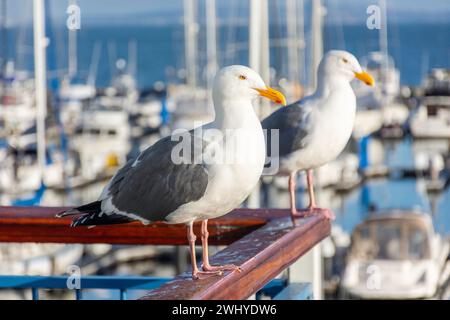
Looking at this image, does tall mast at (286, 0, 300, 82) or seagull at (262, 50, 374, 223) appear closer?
seagull at (262, 50, 374, 223)

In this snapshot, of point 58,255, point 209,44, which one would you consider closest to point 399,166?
point 209,44


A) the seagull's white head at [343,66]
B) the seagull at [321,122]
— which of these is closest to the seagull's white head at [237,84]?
the seagull at [321,122]

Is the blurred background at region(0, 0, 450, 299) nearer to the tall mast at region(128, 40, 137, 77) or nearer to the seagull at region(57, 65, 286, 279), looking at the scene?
the seagull at region(57, 65, 286, 279)

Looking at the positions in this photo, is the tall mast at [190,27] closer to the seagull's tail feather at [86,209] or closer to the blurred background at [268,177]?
the blurred background at [268,177]

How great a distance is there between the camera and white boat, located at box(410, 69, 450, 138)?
3616 cm

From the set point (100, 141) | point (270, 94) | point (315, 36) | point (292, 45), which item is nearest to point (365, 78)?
point (270, 94)

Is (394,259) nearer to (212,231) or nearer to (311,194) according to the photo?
(311,194)

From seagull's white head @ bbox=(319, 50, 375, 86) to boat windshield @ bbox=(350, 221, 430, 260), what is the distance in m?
11.5

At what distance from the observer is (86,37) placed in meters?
132

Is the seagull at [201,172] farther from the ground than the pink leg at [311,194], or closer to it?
farther from the ground

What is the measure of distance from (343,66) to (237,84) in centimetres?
170

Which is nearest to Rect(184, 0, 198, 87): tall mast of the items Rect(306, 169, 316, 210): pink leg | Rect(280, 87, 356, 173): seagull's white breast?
Rect(306, 169, 316, 210): pink leg

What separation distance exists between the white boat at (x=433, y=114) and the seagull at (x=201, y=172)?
109 feet

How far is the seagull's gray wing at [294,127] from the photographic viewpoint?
4.61 meters
